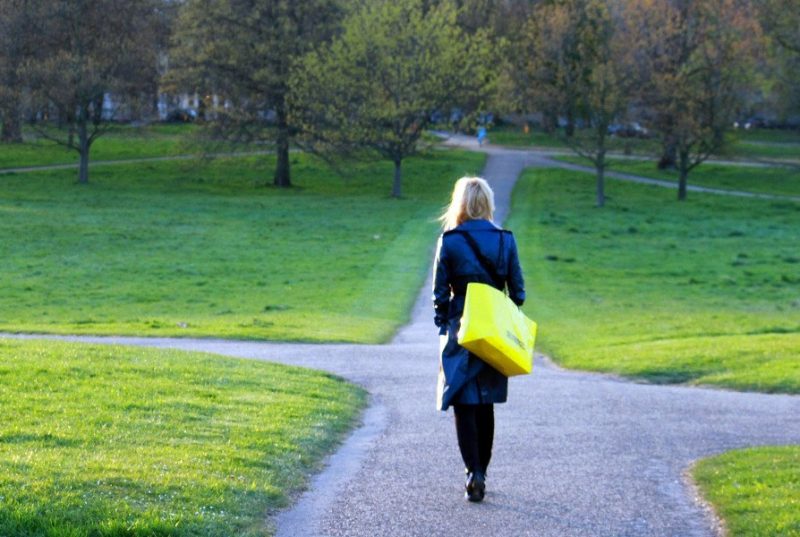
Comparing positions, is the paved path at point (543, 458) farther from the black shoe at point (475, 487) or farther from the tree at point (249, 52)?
the tree at point (249, 52)

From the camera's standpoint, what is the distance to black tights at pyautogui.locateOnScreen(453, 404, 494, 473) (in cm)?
761

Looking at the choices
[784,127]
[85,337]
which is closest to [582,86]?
[85,337]

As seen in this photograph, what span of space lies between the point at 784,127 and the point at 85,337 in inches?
3178

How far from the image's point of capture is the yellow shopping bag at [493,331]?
735cm

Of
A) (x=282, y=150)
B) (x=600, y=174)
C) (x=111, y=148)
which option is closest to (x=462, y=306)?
(x=600, y=174)

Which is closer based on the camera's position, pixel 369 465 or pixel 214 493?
pixel 214 493

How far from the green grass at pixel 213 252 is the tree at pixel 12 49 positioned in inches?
142

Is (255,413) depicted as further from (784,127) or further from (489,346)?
(784,127)

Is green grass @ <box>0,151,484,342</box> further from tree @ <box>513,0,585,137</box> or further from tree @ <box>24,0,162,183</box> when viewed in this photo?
tree @ <box>513,0,585,137</box>

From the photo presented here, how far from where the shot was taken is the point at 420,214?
1863 inches

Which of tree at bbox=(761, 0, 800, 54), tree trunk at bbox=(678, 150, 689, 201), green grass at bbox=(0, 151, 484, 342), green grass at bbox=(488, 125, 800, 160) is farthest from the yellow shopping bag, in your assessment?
tree at bbox=(761, 0, 800, 54)

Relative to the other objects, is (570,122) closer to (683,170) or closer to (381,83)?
(683,170)

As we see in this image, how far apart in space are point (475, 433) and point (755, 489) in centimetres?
189

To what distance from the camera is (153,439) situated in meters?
8.45
